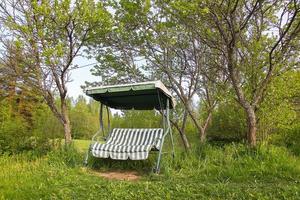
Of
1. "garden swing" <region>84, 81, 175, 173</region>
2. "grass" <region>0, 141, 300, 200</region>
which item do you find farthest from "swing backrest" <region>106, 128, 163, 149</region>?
"grass" <region>0, 141, 300, 200</region>

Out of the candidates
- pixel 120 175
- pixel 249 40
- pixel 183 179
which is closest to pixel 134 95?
pixel 120 175

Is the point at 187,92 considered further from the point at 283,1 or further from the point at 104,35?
the point at 283,1

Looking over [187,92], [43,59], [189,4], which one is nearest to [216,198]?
[189,4]

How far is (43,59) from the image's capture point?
7.42m

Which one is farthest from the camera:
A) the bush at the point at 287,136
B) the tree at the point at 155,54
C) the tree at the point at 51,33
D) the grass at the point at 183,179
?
the bush at the point at 287,136

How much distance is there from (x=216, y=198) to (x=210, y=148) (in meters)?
2.65

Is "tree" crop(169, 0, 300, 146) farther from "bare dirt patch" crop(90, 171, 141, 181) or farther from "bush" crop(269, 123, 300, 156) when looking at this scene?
"bare dirt patch" crop(90, 171, 141, 181)

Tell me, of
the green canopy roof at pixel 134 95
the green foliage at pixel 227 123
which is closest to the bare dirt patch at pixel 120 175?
the green canopy roof at pixel 134 95

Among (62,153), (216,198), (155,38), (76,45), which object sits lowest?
(216,198)

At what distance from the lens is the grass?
3.90 metres

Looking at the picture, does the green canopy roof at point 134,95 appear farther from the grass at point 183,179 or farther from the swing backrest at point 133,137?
the grass at point 183,179

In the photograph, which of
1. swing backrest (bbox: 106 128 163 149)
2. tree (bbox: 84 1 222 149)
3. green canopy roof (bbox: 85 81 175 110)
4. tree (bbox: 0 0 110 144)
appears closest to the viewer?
green canopy roof (bbox: 85 81 175 110)

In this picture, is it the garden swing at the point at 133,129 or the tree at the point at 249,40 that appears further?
the garden swing at the point at 133,129

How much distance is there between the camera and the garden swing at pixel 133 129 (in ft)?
19.5
